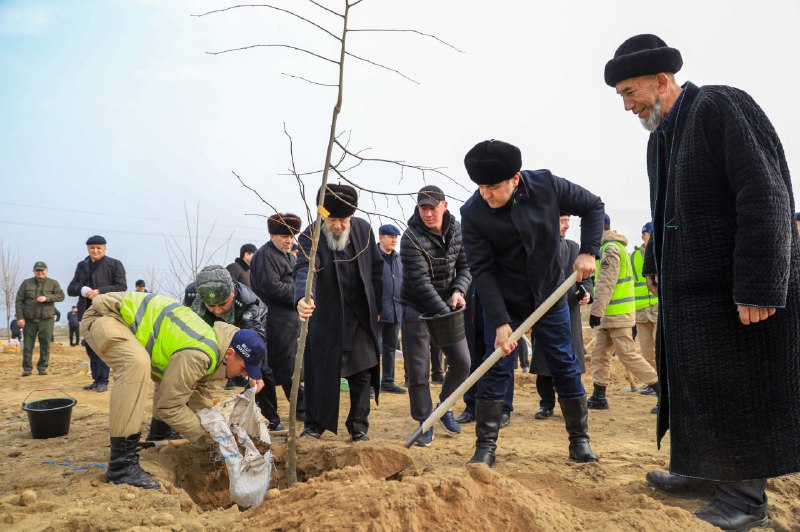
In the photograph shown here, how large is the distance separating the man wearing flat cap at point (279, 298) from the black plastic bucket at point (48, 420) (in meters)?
1.70

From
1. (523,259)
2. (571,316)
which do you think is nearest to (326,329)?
(523,259)

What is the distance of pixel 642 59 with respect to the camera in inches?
107

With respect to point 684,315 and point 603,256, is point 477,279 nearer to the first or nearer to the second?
point 684,315

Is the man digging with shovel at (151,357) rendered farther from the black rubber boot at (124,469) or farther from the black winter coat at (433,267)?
the black winter coat at (433,267)

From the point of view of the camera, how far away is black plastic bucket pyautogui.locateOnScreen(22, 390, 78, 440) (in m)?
4.53

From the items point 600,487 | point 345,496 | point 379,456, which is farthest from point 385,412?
point 345,496

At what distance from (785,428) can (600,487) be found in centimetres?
105

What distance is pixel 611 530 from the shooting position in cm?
214

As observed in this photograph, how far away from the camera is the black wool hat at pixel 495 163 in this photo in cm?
345

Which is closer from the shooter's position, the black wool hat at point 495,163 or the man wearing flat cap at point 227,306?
the black wool hat at point 495,163

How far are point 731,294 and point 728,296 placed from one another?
0.02 m

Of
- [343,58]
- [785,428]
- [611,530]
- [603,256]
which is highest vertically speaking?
[343,58]

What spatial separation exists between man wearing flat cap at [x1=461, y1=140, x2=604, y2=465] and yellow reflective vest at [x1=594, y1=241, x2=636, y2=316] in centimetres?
225

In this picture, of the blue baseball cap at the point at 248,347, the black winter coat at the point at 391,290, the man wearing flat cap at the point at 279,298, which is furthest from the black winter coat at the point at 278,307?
the black winter coat at the point at 391,290
